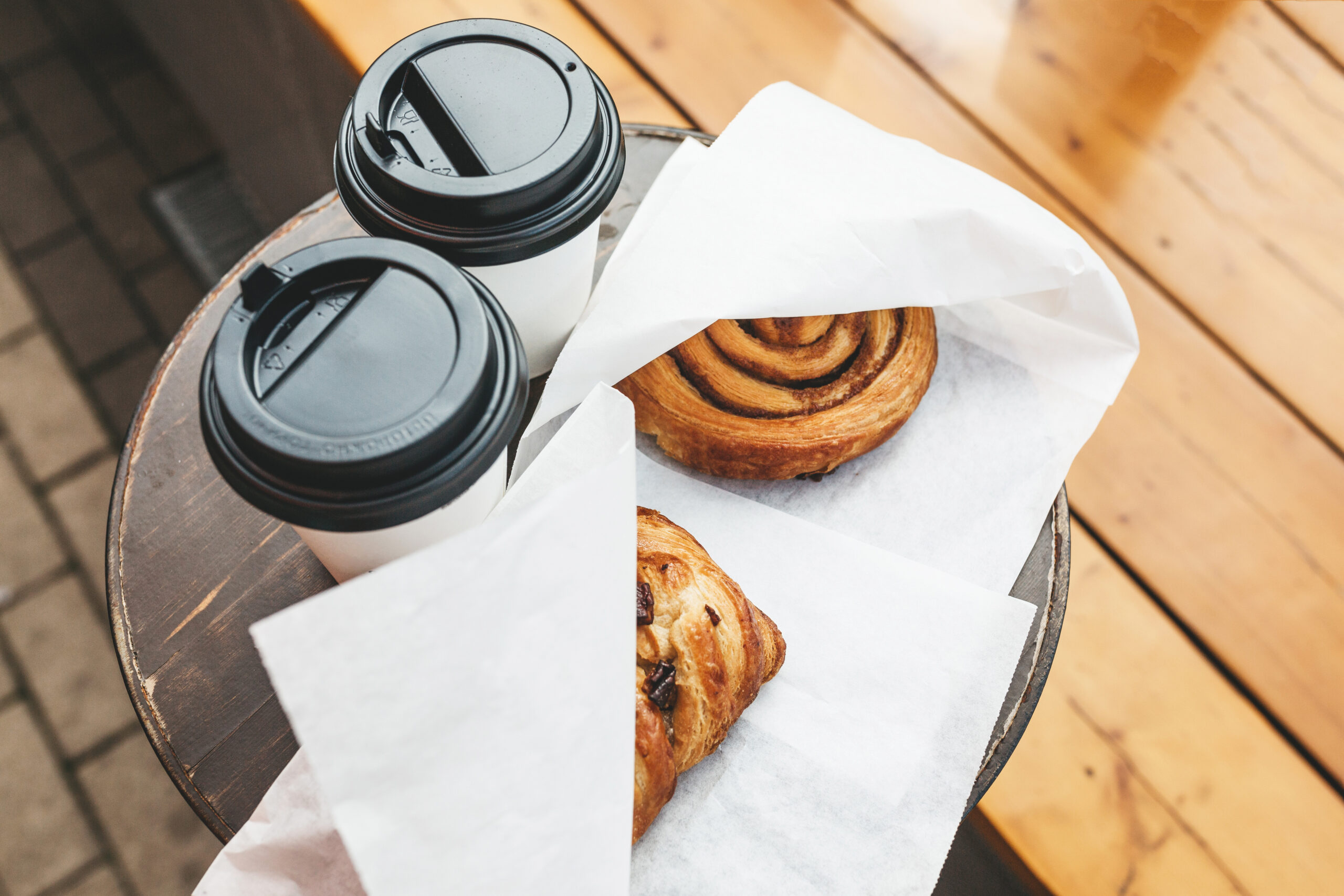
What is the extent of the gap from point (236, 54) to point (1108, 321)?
5.33ft

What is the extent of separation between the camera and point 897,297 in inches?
38.2

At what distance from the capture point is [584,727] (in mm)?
665

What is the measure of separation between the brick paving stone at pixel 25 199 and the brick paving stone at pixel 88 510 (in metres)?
0.59

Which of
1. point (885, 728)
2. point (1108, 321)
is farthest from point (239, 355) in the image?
point (1108, 321)

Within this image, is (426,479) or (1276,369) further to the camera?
(1276,369)

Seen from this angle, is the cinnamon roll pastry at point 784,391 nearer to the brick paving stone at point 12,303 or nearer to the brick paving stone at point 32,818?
the brick paving stone at point 32,818

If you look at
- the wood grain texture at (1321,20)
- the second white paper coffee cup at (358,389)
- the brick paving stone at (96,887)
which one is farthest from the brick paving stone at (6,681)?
the wood grain texture at (1321,20)

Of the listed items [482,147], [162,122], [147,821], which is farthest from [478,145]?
[162,122]

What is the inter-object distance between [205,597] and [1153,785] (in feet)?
3.57

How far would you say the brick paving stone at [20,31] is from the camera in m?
2.12

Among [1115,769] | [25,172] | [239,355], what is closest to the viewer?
[239,355]

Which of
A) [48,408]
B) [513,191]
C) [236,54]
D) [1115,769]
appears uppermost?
[513,191]

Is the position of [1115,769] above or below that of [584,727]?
below

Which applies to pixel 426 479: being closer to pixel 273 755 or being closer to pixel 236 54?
pixel 273 755
